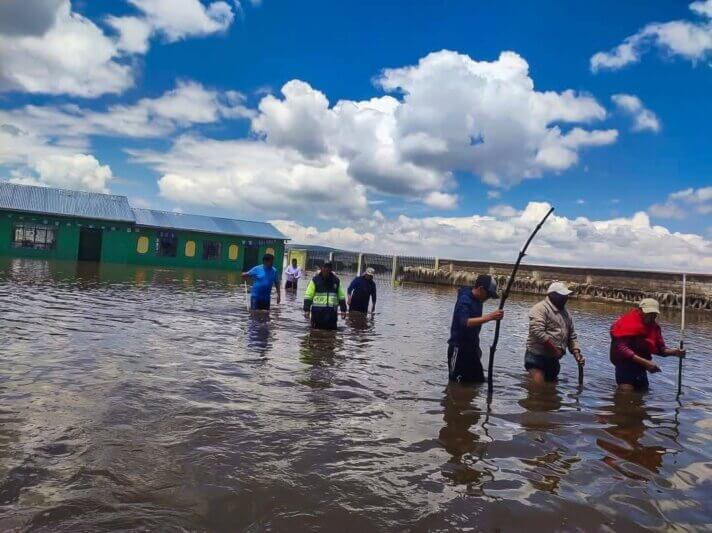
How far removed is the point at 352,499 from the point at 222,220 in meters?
41.7

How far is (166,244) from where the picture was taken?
3922 centimetres

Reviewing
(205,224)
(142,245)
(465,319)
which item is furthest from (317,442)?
(205,224)

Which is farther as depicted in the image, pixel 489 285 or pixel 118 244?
pixel 118 244

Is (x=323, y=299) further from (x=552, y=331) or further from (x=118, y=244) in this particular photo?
(x=118, y=244)

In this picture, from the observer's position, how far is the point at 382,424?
5.48 metres

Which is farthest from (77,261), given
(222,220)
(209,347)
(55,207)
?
(209,347)

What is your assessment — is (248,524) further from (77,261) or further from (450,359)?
(77,261)

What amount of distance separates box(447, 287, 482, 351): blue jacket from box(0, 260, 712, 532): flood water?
649 millimetres

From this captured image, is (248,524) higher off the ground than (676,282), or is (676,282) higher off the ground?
(676,282)

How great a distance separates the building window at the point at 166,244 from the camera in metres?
38.8

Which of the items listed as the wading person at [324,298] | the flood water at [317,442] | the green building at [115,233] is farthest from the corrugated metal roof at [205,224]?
the flood water at [317,442]

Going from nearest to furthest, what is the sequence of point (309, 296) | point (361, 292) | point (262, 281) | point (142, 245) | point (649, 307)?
point (649, 307), point (309, 296), point (262, 281), point (361, 292), point (142, 245)

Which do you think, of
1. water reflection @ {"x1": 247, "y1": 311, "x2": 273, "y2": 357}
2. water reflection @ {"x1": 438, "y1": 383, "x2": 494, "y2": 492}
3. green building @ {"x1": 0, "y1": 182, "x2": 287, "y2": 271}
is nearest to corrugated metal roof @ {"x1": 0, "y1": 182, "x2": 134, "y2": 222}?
green building @ {"x1": 0, "y1": 182, "x2": 287, "y2": 271}

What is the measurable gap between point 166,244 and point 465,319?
118 feet
